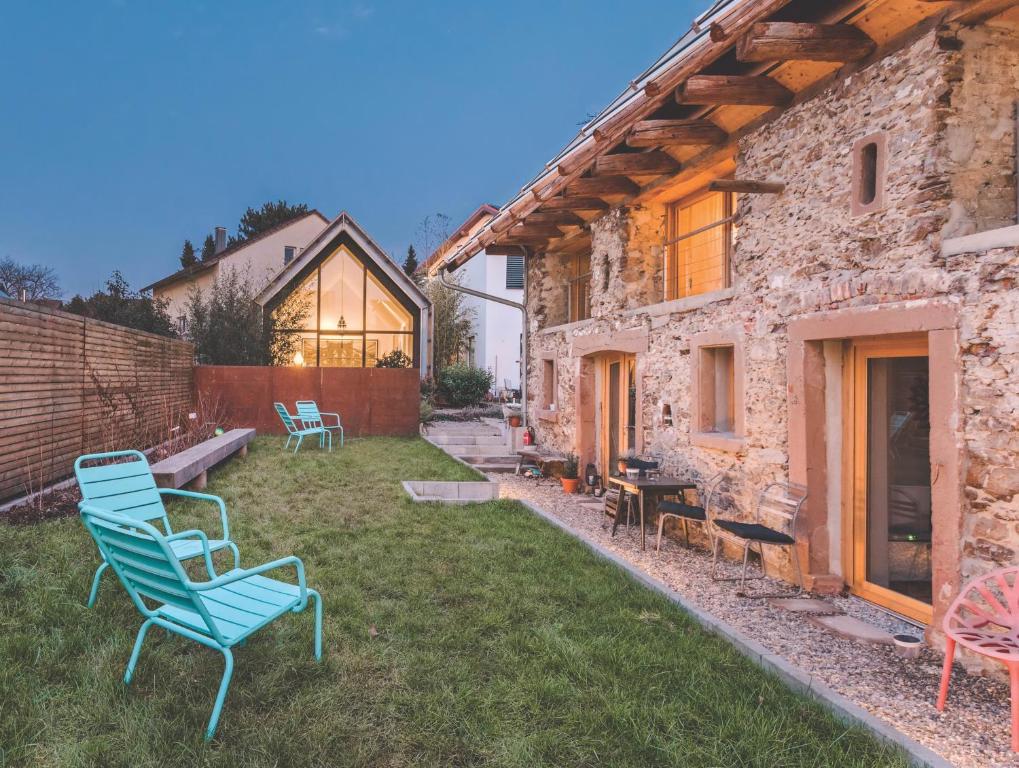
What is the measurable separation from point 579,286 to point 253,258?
19.9 meters

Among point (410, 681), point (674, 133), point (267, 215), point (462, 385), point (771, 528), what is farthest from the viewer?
point (267, 215)

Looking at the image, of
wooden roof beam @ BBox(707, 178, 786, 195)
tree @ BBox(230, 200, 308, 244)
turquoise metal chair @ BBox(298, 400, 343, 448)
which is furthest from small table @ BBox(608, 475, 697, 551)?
tree @ BBox(230, 200, 308, 244)

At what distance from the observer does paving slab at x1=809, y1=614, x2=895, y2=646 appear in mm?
3686

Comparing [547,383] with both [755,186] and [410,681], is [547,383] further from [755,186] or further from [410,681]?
[410,681]

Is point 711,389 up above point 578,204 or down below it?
below

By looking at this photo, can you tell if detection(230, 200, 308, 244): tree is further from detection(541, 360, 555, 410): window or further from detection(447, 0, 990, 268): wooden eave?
detection(447, 0, 990, 268): wooden eave

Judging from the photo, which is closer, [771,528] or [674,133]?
[771,528]

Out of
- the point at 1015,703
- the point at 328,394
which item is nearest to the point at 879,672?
the point at 1015,703

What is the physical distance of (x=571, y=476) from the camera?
28.5 ft

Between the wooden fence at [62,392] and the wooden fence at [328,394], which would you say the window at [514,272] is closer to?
the wooden fence at [328,394]

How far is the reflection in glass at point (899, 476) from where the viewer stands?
4.10m

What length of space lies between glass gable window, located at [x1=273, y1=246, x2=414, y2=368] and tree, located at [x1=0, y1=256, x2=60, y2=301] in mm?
17391

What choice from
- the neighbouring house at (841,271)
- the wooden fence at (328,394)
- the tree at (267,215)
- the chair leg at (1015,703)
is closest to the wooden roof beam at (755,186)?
the neighbouring house at (841,271)

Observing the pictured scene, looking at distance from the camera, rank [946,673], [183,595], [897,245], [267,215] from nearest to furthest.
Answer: [183,595]
[946,673]
[897,245]
[267,215]
